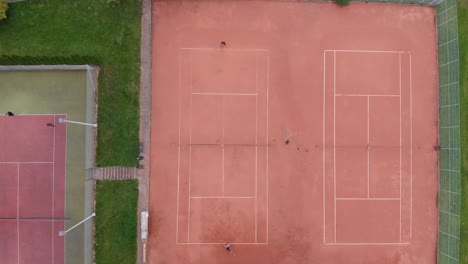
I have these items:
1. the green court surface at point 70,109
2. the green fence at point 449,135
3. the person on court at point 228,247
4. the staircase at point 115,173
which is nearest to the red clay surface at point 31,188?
the green court surface at point 70,109

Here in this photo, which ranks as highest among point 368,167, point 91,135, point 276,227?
point 91,135

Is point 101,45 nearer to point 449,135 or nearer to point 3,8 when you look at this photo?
point 3,8

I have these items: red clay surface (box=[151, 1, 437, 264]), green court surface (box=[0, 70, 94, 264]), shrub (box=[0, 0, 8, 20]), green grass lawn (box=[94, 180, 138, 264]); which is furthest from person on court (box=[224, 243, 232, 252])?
shrub (box=[0, 0, 8, 20])

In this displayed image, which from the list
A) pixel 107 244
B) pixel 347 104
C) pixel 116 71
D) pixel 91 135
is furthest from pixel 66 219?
pixel 347 104

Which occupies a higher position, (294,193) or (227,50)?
(227,50)

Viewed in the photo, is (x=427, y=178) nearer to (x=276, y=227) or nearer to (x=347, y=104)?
(x=347, y=104)

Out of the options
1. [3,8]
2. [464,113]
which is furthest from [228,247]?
[3,8]
